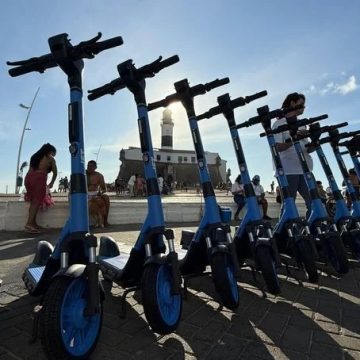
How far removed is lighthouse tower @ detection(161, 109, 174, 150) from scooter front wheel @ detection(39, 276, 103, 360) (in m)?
63.2

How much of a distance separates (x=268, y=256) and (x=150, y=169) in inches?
55.5

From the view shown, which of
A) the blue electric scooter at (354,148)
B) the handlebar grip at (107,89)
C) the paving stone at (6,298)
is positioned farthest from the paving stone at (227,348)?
the blue electric scooter at (354,148)

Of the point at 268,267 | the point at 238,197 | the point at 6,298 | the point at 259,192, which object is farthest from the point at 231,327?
the point at 259,192

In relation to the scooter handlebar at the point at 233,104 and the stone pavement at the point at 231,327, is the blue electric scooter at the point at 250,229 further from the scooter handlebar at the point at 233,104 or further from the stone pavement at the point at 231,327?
the stone pavement at the point at 231,327

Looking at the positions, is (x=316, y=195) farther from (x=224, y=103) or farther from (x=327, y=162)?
(x=224, y=103)

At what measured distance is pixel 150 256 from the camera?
2.28 m

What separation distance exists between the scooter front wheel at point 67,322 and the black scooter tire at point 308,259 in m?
2.33

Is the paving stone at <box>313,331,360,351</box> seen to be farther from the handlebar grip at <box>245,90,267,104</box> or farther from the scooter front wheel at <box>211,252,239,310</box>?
the handlebar grip at <box>245,90,267,104</box>

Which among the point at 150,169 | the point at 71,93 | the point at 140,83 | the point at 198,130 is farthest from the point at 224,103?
the point at 71,93

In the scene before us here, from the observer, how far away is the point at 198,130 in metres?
3.38

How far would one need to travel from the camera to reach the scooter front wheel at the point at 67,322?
63.6 inches

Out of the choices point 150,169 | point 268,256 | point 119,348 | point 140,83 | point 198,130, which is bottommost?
point 119,348

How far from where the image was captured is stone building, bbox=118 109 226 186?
55562 mm

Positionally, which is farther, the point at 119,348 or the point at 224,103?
the point at 224,103
